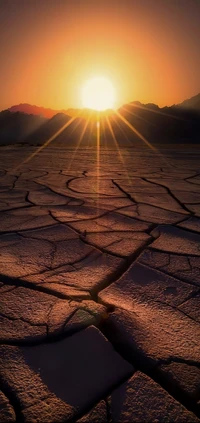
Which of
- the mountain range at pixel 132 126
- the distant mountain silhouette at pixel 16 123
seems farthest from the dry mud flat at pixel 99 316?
the distant mountain silhouette at pixel 16 123

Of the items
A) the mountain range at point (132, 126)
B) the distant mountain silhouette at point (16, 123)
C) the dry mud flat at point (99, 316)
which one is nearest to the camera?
the dry mud flat at point (99, 316)

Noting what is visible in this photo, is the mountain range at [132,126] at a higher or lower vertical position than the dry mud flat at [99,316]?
higher

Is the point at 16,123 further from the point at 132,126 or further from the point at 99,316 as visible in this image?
the point at 99,316

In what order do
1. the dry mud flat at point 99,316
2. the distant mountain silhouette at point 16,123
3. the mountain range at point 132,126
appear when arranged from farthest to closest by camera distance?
the distant mountain silhouette at point 16,123 → the mountain range at point 132,126 → the dry mud flat at point 99,316

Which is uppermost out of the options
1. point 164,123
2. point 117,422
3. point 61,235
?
point 164,123

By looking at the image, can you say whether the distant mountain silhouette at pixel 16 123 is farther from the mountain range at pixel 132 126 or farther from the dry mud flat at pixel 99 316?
the dry mud flat at pixel 99 316

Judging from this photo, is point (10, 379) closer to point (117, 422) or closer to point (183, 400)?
point (117, 422)

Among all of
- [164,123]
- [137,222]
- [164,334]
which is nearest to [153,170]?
[137,222]

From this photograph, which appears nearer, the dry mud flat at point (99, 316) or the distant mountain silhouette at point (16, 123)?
the dry mud flat at point (99, 316)
